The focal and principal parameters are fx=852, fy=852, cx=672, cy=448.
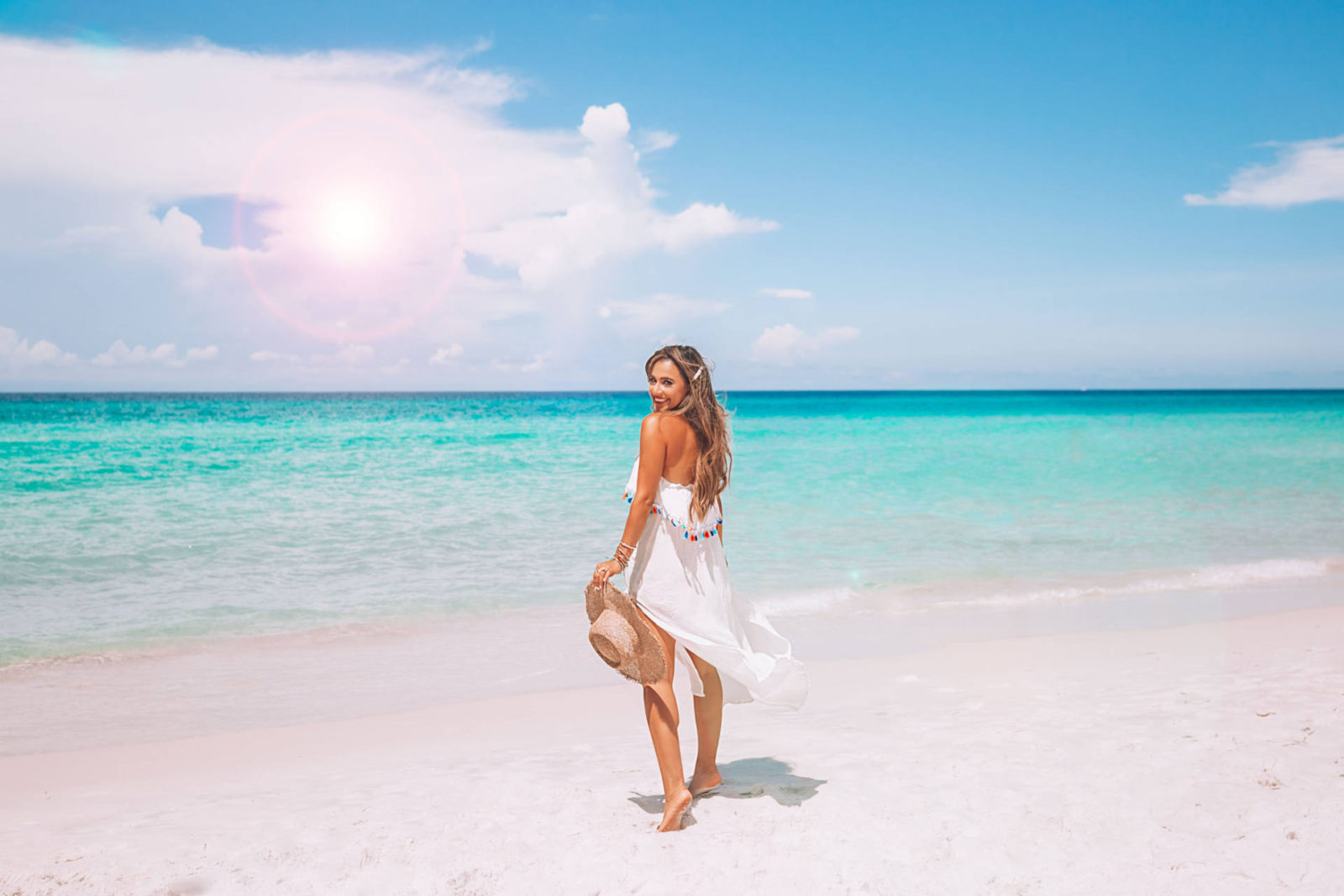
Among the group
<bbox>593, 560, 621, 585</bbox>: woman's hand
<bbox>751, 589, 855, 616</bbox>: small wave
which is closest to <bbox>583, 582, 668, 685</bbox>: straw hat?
<bbox>593, 560, 621, 585</bbox>: woman's hand

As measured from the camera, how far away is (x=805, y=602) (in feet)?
29.1

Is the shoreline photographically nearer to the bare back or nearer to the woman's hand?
the woman's hand

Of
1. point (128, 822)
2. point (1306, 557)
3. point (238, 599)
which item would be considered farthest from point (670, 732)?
point (1306, 557)

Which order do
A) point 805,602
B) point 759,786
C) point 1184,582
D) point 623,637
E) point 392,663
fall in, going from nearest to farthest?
point 623,637
point 759,786
point 392,663
point 805,602
point 1184,582

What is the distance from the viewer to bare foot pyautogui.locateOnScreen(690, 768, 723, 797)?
4.00 metres

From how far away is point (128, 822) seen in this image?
393cm

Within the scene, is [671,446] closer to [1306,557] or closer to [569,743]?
[569,743]

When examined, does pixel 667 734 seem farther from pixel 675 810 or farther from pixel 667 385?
pixel 667 385

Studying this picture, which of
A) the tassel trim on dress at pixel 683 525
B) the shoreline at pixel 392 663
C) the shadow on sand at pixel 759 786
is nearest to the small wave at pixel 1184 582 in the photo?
the shoreline at pixel 392 663

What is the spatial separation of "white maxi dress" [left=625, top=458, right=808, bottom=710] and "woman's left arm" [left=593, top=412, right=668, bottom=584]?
0.19 ft

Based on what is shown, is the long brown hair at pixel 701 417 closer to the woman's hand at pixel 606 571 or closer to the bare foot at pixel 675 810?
the woman's hand at pixel 606 571

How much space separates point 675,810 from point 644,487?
139 cm

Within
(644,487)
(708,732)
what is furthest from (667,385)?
(708,732)

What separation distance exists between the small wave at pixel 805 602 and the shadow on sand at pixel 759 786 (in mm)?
3920
